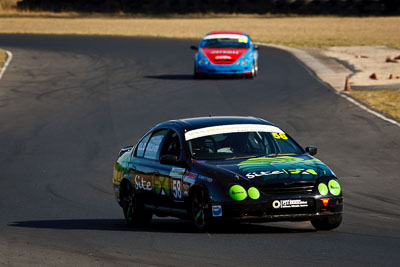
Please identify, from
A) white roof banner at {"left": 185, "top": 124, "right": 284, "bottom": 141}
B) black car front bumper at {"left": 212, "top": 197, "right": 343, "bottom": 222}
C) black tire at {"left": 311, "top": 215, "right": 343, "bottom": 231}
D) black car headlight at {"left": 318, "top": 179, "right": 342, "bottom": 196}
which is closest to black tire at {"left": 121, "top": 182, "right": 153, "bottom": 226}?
white roof banner at {"left": 185, "top": 124, "right": 284, "bottom": 141}

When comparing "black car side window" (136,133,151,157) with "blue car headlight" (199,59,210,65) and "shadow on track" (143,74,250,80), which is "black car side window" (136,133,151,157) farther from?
"shadow on track" (143,74,250,80)

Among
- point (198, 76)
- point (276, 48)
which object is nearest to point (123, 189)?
point (198, 76)

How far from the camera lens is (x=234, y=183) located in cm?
1071

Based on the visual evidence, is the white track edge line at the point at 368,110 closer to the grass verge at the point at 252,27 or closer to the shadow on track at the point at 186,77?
the shadow on track at the point at 186,77

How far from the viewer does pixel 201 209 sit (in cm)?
1102

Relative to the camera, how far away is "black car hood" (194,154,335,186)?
35.2 ft

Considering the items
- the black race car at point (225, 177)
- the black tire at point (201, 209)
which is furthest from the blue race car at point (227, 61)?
the black tire at point (201, 209)

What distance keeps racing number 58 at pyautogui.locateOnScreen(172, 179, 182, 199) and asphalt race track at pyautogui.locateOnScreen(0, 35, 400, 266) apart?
16.8 inches

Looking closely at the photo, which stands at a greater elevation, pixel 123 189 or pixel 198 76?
pixel 123 189

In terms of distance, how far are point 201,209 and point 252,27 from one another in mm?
64353

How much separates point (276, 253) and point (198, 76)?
86.9 feet

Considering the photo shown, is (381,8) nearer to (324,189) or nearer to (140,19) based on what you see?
(140,19)

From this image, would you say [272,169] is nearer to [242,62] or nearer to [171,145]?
[171,145]

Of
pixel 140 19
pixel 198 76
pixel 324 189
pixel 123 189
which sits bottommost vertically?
pixel 140 19
